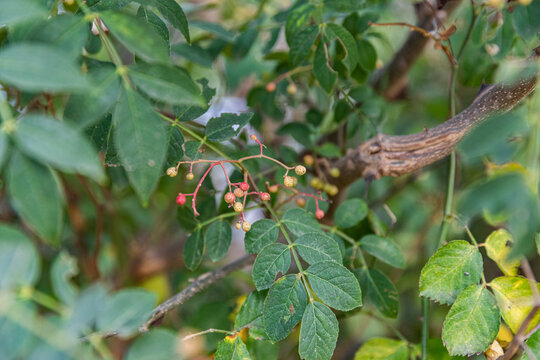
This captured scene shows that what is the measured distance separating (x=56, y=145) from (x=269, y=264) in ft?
1.11

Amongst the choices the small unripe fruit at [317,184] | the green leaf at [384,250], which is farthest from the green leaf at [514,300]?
Answer: the small unripe fruit at [317,184]

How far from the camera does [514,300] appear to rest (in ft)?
2.21

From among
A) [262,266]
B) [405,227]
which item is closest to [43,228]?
[262,266]

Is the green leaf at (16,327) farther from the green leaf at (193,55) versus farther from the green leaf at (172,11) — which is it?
the green leaf at (193,55)

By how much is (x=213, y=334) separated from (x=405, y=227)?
2.72ft

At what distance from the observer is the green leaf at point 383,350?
80 cm

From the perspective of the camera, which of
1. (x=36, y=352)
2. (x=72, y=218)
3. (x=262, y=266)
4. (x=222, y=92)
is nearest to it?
(x=36, y=352)

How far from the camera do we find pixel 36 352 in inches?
15.4

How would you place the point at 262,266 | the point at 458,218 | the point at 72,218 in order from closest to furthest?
the point at 262,266 < the point at 458,218 < the point at 72,218

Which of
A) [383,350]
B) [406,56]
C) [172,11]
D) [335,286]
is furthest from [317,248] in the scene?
[406,56]

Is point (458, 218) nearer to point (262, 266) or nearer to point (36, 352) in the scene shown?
point (262, 266)

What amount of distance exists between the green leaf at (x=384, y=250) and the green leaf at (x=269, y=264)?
19 centimetres

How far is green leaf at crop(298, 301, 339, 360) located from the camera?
0.59 m

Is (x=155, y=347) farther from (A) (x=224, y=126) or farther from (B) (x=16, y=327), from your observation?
(A) (x=224, y=126)
